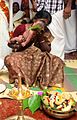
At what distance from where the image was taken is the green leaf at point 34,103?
2.00 m

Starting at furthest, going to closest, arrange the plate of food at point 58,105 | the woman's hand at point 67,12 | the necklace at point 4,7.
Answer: the woman's hand at point 67,12, the necklace at point 4,7, the plate of food at point 58,105

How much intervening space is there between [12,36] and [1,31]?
15cm

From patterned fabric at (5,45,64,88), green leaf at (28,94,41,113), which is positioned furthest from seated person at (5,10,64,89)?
green leaf at (28,94,41,113)

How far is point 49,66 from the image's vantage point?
2594 mm

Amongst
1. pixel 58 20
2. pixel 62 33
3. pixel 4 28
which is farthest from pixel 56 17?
pixel 4 28

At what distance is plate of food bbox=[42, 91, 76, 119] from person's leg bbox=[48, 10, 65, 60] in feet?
4.34

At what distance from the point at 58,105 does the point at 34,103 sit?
0.17m

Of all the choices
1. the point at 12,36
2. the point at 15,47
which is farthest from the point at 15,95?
the point at 12,36

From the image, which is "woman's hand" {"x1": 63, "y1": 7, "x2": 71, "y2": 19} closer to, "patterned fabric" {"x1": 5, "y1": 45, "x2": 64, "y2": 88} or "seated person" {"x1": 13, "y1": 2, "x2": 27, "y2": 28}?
"seated person" {"x1": 13, "y1": 2, "x2": 27, "y2": 28}

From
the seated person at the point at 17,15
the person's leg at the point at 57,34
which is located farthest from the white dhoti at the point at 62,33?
the seated person at the point at 17,15

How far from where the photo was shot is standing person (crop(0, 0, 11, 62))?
2.95 meters

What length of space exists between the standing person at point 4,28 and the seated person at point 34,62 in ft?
0.92

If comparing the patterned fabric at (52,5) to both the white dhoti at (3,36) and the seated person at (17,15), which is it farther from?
the white dhoti at (3,36)

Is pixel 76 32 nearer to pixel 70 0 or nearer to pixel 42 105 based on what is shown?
Answer: pixel 70 0
